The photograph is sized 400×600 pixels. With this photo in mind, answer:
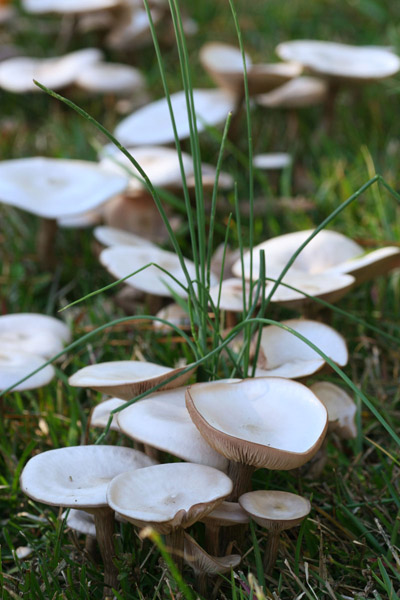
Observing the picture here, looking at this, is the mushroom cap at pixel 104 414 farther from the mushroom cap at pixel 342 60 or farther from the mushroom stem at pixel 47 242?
the mushroom cap at pixel 342 60

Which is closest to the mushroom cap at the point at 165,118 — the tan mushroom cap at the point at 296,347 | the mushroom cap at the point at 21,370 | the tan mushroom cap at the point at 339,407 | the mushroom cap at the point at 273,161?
the mushroom cap at the point at 273,161

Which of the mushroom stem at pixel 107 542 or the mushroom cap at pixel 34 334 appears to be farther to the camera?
the mushroom cap at pixel 34 334

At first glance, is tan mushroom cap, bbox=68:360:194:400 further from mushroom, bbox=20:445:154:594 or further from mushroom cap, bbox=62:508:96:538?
mushroom cap, bbox=62:508:96:538

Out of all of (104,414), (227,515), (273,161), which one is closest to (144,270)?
(104,414)

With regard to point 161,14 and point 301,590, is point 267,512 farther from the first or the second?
point 161,14

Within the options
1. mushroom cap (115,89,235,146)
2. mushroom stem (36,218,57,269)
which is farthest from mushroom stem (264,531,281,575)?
mushroom cap (115,89,235,146)

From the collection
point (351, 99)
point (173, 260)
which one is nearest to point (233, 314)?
point (173, 260)

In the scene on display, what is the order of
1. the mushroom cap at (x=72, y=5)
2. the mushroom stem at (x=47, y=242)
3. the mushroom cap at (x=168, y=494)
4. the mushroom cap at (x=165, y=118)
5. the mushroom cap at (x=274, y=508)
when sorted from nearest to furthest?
the mushroom cap at (x=168, y=494)
the mushroom cap at (x=274, y=508)
the mushroom stem at (x=47, y=242)
the mushroom cap at (x=165, y=118)
the mushroom cap at (x=72, y=5)
